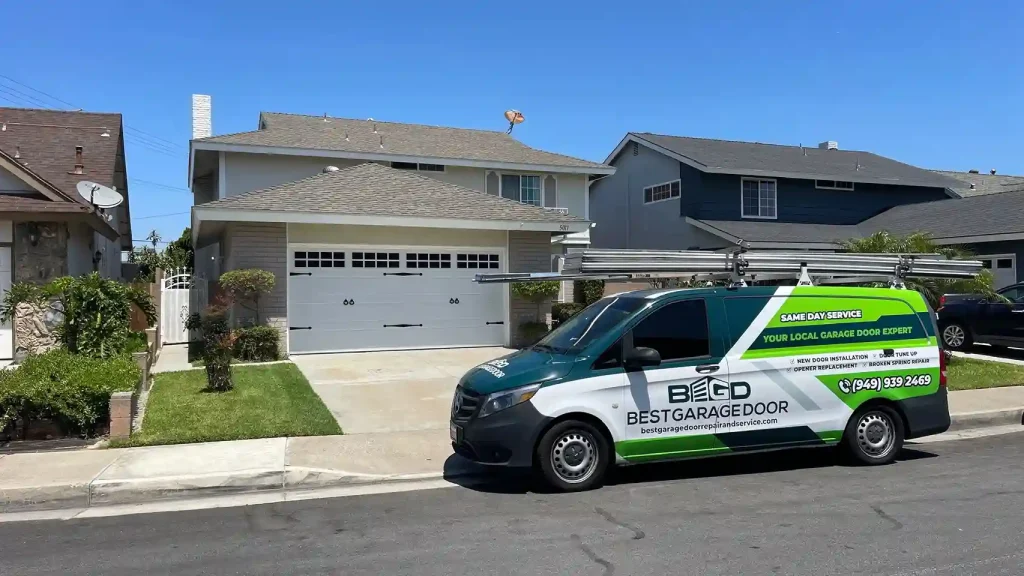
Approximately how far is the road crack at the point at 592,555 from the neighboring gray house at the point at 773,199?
734 inches

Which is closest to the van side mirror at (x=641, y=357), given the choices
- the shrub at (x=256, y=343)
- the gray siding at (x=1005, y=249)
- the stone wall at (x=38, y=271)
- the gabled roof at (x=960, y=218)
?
the shrub at (x=256, y=343)

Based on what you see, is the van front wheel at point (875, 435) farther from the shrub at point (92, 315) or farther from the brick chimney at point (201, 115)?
the brick chimney at point (201, 115)

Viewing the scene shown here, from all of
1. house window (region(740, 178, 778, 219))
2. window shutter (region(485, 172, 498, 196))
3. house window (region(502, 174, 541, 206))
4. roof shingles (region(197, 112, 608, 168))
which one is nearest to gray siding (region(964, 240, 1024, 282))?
house window (region(740, 178, 778, 219))

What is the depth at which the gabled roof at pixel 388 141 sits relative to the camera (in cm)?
2214

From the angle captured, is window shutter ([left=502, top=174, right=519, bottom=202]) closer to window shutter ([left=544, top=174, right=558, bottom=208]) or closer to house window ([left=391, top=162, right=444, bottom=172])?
window shutter ([left=544, top=174, right=558, bottom=208])

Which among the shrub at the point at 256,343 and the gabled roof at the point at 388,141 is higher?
the gabled roof at the point at 388,141

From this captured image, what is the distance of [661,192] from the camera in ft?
91.2

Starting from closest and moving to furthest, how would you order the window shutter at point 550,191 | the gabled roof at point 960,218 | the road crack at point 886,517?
the road crack at point 886,517 → the gabled roof at point 960,218 → the window shutter at point 550,191

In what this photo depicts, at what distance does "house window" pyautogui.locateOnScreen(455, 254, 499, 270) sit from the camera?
1698 cm

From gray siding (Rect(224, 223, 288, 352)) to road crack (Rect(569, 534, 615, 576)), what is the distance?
10775 millimetres

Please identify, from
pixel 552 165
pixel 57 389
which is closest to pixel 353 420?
pixel 57 389

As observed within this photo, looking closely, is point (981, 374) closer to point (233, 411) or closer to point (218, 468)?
point (233, 411)

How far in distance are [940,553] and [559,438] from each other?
3.00 m

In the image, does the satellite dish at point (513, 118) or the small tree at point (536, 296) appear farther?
the satellite dish at point (513, 118)
